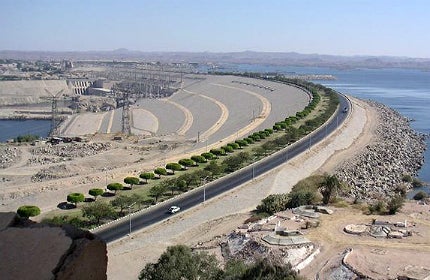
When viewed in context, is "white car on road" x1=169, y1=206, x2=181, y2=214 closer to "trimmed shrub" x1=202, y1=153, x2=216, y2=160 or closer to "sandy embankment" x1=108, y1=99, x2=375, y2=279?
"sandy embankment" x1=108, y1=99, x2=375, y2=279

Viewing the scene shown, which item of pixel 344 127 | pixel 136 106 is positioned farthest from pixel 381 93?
pixel 344 127

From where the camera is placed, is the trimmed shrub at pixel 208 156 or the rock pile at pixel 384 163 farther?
the trimmed shrub at pixel 208 156

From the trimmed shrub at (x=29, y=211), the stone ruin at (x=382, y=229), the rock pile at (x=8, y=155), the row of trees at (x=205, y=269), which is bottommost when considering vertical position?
the rock pile at (x=8, y=155)

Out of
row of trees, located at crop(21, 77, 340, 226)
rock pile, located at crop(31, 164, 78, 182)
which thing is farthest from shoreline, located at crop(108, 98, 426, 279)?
rock pile, located at crop(31, 164, 78, 182)

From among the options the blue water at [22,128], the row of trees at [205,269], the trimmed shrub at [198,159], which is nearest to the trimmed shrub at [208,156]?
the trimmed shrub at [198,159]

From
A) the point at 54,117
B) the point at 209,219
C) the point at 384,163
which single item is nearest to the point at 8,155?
the point at 54,117

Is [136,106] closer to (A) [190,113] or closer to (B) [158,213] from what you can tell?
(A) [190,113]

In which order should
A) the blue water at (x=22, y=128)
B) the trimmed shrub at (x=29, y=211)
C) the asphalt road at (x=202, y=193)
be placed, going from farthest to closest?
1. the blue water at (x=22, y=128)
2. the trimmed shrub at (x=29, y=211)
3. the asphalt road at (x=202, y=193)

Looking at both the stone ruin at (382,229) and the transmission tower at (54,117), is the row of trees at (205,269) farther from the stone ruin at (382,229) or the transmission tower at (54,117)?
the transmission tower at (54,117)
